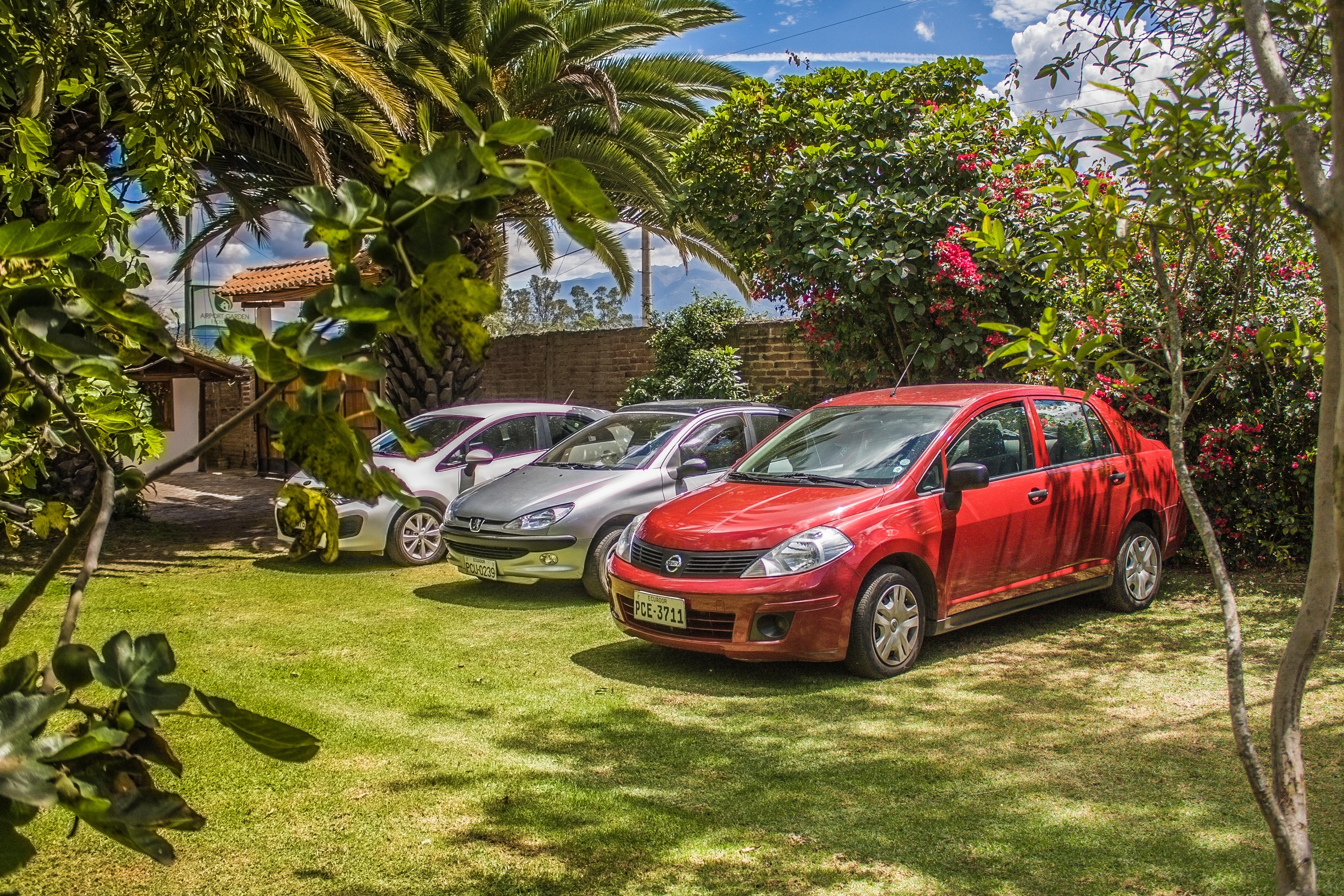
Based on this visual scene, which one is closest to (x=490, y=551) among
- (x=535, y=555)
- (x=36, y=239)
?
(x=535, y=555)

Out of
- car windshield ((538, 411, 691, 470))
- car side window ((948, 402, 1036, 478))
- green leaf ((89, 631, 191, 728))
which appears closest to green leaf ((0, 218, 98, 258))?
green leaf ((89, 631, 191, 728))

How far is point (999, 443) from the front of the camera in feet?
24.2

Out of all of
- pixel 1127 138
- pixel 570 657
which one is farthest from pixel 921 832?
pixel 570 657

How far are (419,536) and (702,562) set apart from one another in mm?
4977

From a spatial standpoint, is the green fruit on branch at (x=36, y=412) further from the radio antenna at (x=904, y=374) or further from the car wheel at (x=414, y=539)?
the car wheel at (x=414, y=539)

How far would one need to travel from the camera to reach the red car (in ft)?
20.7

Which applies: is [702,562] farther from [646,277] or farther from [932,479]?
[646,277]

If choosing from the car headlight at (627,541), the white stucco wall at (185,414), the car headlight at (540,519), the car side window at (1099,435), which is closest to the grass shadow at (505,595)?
the car headlight at (540,519)

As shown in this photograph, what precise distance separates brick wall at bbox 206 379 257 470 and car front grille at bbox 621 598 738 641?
17.8m

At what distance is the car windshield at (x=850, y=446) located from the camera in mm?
7062

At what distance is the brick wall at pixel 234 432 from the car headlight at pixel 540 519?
15.2 meters

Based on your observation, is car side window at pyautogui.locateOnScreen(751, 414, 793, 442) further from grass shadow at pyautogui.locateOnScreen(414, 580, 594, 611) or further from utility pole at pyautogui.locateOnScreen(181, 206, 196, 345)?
utility pole at pyautogui.locateOnScreen(181, 206, 196, 345)

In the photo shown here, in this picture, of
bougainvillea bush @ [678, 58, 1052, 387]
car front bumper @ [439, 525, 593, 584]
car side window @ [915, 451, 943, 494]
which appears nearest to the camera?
car side window @ [915, 451, 943, 494]

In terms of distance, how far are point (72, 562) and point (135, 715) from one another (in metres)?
10.2
